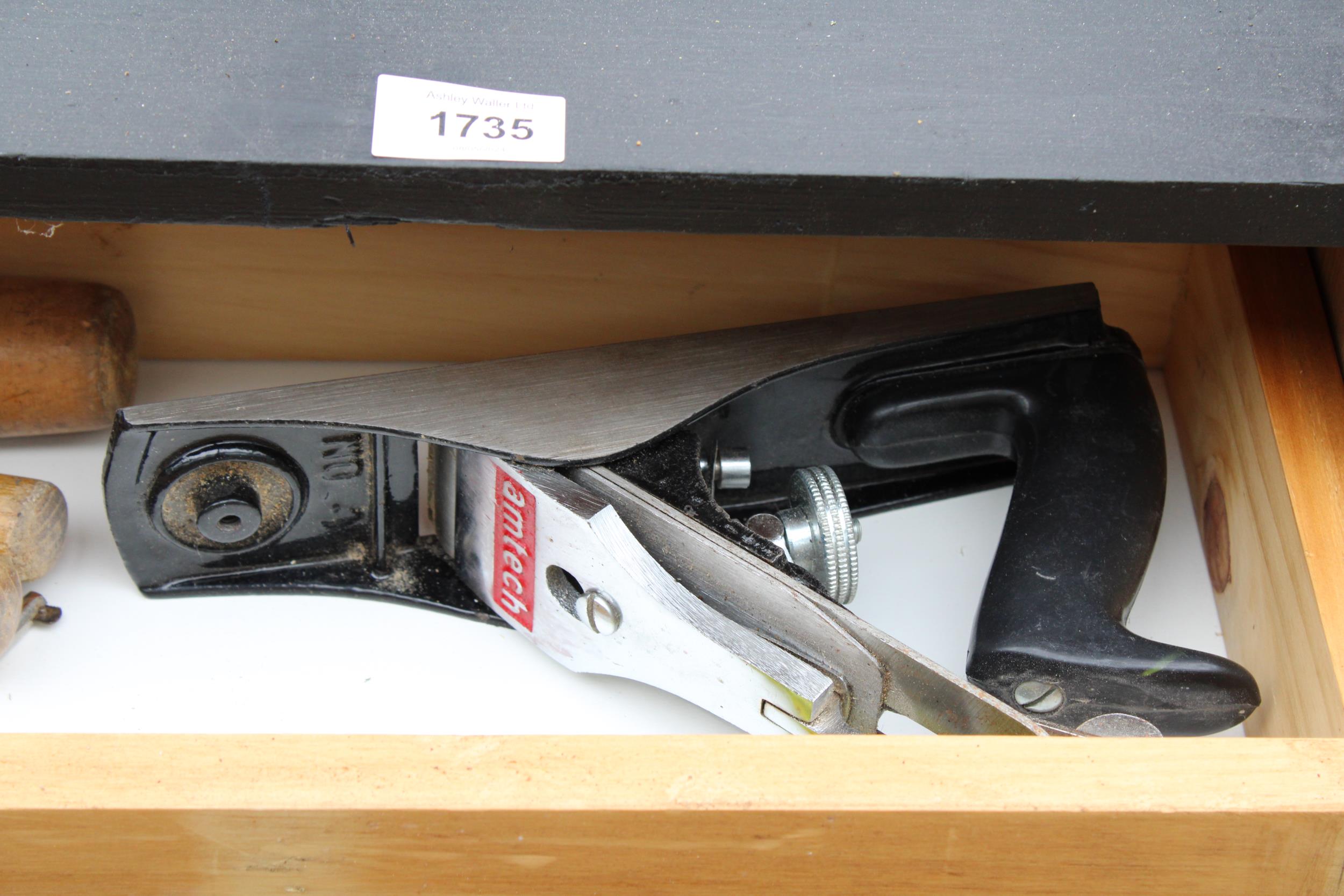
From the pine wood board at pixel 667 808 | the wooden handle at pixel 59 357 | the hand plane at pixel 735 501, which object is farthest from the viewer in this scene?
the wooden handle at pixel 59 357

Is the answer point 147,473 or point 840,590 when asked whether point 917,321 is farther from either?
point 147,473

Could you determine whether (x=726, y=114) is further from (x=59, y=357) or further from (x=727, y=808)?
(x=59, y=357)

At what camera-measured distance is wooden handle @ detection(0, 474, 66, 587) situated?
681 mm

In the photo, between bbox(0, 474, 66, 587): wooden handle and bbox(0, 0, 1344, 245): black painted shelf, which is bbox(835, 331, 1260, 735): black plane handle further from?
bbox(0, 474, 66, 587): wooden handle

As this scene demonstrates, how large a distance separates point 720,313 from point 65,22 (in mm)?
431

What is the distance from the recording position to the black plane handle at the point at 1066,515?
619mm

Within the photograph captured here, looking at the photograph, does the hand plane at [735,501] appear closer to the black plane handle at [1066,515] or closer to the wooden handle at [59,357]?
the black plane handle at [1066,515]

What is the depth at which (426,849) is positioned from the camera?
511 millimetres

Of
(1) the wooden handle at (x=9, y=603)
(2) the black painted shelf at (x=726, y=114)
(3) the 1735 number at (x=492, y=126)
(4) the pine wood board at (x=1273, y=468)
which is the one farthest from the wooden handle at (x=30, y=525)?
(4) the pine wood board at (x=1273, y=468)

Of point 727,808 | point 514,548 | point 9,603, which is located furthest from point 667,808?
point 9,603

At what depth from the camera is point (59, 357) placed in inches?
29.3

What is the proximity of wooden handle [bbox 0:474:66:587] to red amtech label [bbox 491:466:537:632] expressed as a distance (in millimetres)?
262

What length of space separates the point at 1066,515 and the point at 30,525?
1.94 ft

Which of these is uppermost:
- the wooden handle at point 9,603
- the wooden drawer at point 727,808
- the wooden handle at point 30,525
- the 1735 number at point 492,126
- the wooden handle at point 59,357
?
the 1735 number at point 492,126
